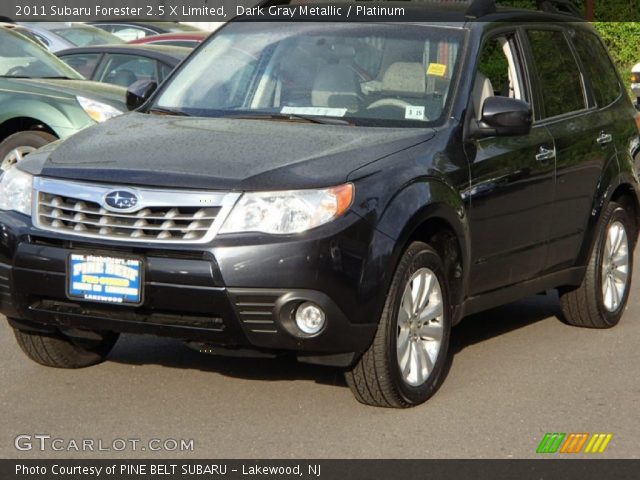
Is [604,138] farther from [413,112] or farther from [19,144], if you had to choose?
[19,144]

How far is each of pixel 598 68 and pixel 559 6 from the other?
0.86 m

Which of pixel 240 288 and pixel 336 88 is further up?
pixel 336 88

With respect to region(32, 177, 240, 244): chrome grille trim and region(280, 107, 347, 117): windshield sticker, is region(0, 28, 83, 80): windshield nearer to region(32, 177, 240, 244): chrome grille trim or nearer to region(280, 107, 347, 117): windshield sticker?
region(280, 107, 347, 117): windshield sticker

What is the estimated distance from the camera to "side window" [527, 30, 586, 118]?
7594 millimetres

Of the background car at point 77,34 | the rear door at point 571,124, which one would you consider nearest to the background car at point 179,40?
the background car at point 77,34

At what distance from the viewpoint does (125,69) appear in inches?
587

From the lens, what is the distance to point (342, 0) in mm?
7684

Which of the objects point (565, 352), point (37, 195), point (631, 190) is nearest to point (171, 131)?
point (37, 195)

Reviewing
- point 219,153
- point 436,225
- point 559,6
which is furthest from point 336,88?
point 559,6

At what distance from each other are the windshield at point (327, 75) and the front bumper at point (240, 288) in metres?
1.17

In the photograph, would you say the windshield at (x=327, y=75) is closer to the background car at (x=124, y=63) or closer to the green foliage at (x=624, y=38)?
the background car at (x=124, y=63)

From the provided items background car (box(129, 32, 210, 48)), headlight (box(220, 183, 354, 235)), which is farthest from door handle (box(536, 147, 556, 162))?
background car (box(129, 32, 210, 48))

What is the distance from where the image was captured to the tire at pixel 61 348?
21.7 ft

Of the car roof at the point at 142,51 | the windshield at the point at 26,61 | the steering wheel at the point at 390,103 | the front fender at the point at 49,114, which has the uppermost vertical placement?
the steering wheel at the point at 390,103
